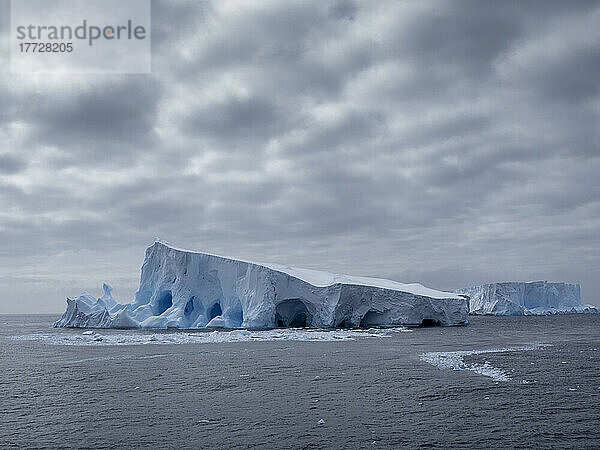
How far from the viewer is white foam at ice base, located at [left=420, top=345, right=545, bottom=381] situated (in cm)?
1102

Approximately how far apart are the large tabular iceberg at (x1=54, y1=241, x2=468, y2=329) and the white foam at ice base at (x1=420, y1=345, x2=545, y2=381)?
11361 mm

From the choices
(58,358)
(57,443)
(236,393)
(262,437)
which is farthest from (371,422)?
(58,358)

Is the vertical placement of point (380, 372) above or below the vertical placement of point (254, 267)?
below

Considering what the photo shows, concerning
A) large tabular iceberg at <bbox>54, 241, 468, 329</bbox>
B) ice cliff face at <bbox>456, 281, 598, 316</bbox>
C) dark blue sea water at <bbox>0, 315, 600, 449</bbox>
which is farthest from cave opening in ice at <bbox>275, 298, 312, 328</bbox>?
ice cliff face at <bbox>456, 281, 598, 316</bbox>

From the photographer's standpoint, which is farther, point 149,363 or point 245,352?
point 245,352

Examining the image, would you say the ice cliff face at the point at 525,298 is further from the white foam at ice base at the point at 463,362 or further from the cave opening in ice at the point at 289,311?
the white foam at ice base at the point at 463,362

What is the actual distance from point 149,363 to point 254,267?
13545 millimetres

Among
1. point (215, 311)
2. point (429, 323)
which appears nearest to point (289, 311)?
point (215, 311)

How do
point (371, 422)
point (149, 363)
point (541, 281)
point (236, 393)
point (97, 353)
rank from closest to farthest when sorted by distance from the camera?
point (371, 422) < point (236, 393) < point (149, 363) < point (97, 353) < point (541, 281)

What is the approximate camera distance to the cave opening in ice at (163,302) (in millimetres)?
31078

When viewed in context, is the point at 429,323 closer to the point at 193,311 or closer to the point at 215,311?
the point at 215,311

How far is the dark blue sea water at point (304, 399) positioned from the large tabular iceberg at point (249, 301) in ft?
35.9

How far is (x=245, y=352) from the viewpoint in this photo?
624 inches

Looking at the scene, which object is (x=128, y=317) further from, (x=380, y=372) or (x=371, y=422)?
(x=371, y=422)
